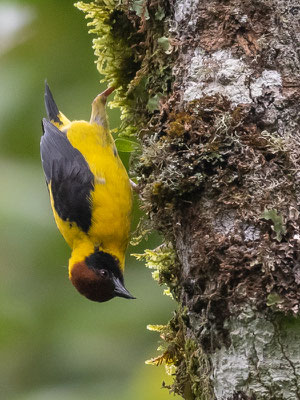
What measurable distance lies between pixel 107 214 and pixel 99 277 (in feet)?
1.44

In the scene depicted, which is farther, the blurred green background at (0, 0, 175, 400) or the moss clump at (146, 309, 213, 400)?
the blurred green background at (0, 0, 175, 400)

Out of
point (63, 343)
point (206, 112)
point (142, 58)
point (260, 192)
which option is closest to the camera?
point (260, 192)

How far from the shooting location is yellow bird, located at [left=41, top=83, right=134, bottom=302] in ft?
13.6

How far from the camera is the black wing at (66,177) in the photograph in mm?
4273

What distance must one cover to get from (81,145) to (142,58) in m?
1.34

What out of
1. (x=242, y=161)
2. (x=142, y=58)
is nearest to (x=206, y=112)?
(x=242, y=161)

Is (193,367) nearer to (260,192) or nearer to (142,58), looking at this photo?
(260,192)

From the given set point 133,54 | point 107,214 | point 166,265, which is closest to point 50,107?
point 107,214

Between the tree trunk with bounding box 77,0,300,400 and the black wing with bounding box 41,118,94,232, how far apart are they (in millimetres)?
1143

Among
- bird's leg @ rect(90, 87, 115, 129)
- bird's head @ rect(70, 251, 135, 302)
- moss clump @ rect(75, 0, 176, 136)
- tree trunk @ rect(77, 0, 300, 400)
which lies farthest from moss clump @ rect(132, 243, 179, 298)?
bird's leg @ rect(90, 87, 115, 129)

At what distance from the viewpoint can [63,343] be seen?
5008 mm

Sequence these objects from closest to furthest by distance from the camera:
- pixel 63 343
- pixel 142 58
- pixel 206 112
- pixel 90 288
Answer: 1. pixel 206 112
2. pixel 142 58
3. pixel 90 288
4. pixel 63 343

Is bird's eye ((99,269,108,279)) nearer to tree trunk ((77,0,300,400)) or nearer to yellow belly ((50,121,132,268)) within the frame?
yellow belly ((50,121,132,268))

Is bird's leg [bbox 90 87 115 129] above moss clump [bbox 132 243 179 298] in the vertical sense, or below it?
above
